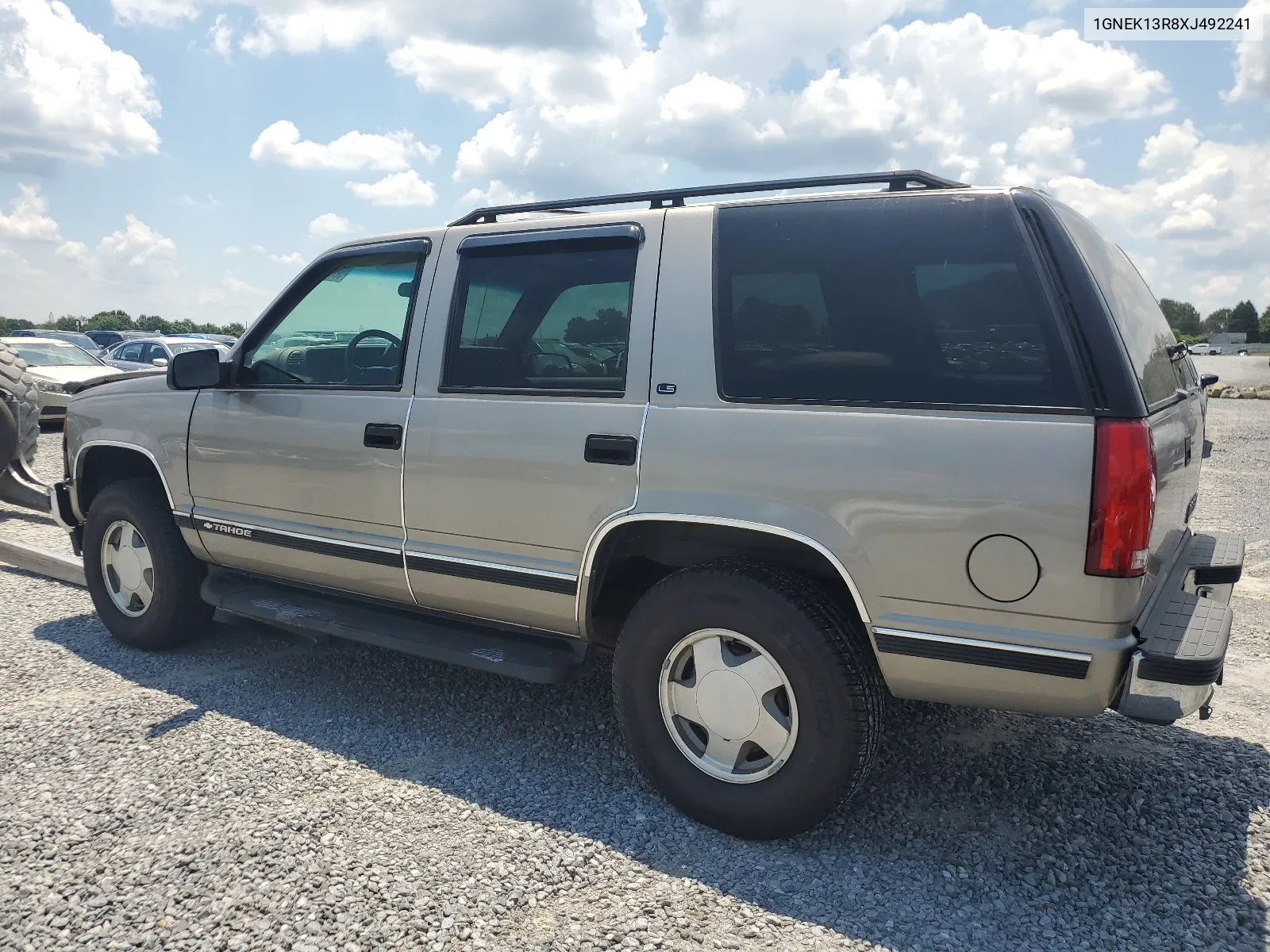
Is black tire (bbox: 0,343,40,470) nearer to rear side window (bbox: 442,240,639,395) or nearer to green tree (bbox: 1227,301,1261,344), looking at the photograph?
rear side window (bbox: 442,240,639,395)

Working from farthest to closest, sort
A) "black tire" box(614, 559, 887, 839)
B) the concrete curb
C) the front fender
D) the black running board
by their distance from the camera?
the concrete curb, the front fender, the black running board, "black tire" box(614, 559, 887, 839)

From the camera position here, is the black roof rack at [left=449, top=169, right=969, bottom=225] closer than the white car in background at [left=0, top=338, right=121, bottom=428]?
Yes

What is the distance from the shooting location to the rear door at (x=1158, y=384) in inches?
106

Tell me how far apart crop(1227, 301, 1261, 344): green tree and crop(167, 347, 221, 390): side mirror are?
127382 mm

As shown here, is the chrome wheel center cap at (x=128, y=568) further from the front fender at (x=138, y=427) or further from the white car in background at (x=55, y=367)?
the white car in background at (x=55, y=367)

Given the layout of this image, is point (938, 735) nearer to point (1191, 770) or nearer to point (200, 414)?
point (1191, 770)

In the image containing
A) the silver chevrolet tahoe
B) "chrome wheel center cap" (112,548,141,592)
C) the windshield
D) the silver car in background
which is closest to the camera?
the silver chevrolet tahoe

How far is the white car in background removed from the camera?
12078 millimetres

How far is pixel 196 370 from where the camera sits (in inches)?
163

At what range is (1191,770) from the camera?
346cm

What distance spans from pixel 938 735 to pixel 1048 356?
1.82 metres

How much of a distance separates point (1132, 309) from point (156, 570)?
14.3ft

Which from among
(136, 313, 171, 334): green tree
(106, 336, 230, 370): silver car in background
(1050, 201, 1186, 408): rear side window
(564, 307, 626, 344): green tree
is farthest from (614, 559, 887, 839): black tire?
(136, 313, 171, 334): green tree

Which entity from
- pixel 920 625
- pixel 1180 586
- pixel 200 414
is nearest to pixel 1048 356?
pixel 920 625
